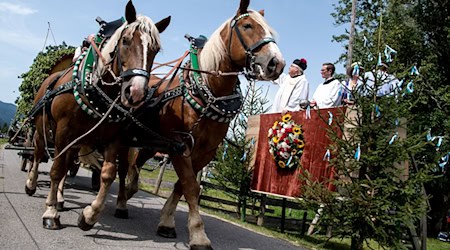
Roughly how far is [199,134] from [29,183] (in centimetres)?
350

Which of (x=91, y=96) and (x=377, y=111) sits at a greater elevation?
(x=377, y=111)

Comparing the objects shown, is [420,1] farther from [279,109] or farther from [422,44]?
[279,109]

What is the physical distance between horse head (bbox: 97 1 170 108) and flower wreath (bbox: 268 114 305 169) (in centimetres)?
309

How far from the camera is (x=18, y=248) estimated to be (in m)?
3.88

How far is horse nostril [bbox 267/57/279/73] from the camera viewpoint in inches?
171

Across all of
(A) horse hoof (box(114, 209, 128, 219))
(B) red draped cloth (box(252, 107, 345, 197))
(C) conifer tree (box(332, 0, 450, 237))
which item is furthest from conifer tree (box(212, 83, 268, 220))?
(C) conifer tree (box(332, 0, 450, 237))

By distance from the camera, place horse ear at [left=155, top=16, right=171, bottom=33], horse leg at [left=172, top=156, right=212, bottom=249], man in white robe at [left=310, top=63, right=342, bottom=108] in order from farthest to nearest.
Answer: man in white robe at [left=310, top=63, right=342, bottom=108] < horse ear at [left=155, top=16, right=171, bottom=33] < horse leg at [left=172, top=156, right=212, bottom=249]

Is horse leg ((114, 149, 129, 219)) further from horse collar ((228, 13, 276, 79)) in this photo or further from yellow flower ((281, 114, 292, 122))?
yellow flower ((281, 114, 292, 122))

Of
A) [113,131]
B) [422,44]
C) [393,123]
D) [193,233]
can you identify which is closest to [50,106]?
[113,131]

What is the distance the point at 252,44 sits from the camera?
463 cm

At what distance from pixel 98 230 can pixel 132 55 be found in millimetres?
2106

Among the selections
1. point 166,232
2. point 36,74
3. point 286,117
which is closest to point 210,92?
point 166,232

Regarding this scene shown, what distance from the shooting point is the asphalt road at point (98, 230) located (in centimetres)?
433

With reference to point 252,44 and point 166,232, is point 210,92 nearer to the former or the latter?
point 252,44
